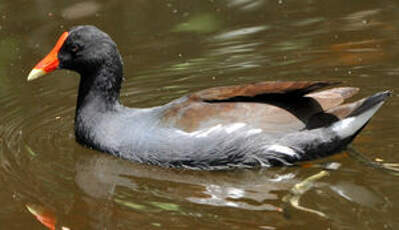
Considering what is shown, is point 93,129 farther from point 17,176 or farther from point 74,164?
point 17,176

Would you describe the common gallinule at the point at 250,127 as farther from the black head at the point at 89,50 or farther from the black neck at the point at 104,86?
the black head at the point at 89,50

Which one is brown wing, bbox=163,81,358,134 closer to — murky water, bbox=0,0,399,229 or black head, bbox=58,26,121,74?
murky water, bbox=0,0,399,229

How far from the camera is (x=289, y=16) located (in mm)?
8047

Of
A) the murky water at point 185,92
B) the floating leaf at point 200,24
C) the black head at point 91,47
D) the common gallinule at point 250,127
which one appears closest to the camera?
the murky water at point 185,92

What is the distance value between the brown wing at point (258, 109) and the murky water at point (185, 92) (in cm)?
31

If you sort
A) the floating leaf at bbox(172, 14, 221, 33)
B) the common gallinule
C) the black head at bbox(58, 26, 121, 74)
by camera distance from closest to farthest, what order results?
the common gallinule, the black head at bbox(58, 26, 121, 74), the floating leaf at bbox(172, 14, 221, 33)

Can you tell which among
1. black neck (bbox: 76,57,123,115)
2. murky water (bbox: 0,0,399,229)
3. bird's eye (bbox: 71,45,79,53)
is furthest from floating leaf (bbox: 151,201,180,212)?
bird's eye (bbox: 71,45,79,53)

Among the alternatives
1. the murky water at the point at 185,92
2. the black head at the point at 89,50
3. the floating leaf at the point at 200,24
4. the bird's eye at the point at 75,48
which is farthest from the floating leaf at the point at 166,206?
the floating leaf at the point at 200,24

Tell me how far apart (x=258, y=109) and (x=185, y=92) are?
1565 millimetres

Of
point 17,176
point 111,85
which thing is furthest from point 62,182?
point 111,85

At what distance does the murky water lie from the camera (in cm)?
472

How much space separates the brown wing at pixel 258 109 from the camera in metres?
5.23

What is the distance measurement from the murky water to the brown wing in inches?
12.3

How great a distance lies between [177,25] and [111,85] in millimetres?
2450
